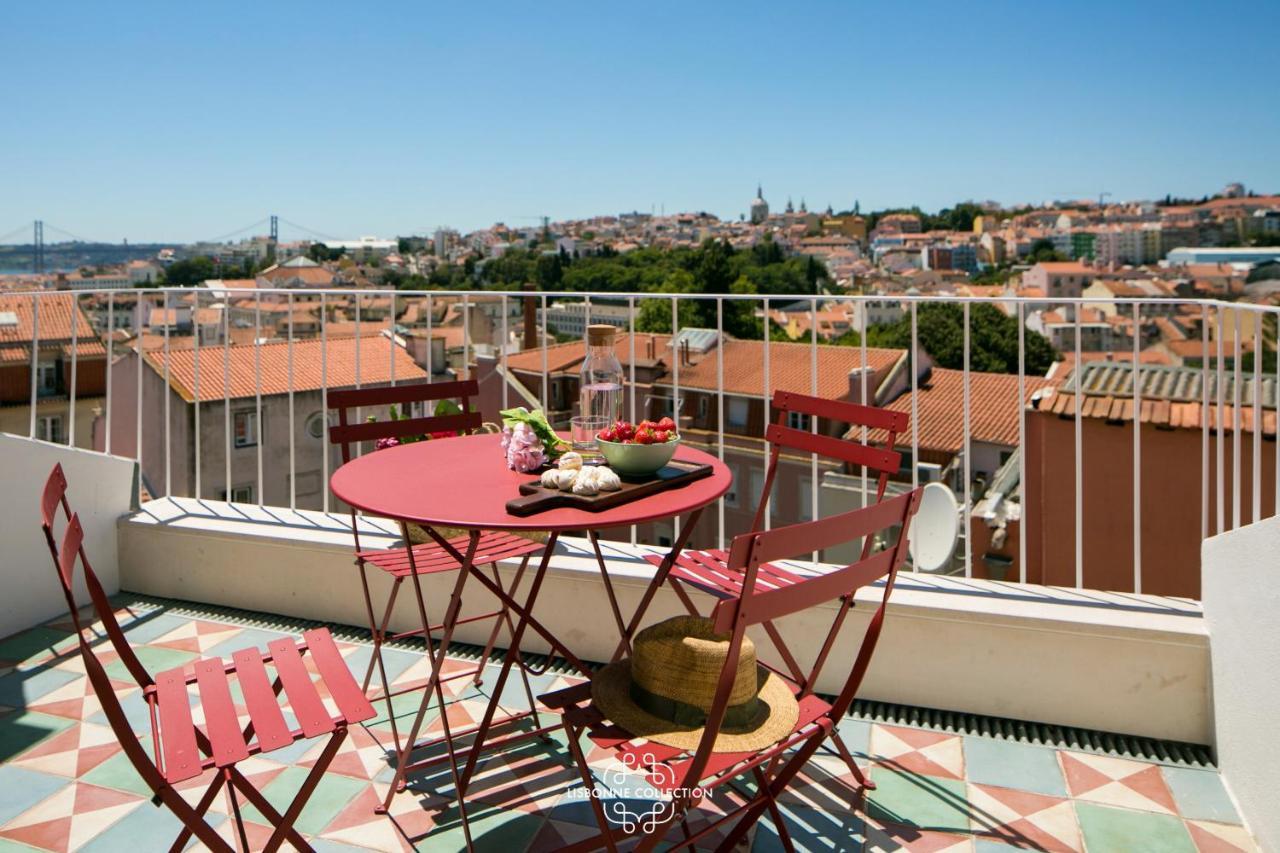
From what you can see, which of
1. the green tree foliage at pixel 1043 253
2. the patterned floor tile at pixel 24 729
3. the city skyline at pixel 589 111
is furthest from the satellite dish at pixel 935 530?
the green tree foliage at pixel 1043 253

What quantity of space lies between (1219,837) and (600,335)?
5.84ft

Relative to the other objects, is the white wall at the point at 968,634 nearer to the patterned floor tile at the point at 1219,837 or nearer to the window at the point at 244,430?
the patterned floor tile at the point at 1219,837

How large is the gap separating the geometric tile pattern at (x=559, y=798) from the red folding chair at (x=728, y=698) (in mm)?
425

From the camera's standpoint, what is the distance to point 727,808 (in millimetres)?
2275

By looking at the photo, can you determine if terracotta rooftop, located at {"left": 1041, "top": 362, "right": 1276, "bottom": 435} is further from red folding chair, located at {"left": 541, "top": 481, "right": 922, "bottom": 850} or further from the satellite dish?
red folding chair, located at {"left": 541, "top": 481, "right": 922, "bottom": 850}

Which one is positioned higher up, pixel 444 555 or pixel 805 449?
pixel 805 449

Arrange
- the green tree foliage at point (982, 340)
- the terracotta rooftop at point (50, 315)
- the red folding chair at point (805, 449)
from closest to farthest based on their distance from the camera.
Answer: the red folding chair at point (805, 449)
the terracotta rooftop at point (50, 315)
the green tree foliage at point (982, 340)

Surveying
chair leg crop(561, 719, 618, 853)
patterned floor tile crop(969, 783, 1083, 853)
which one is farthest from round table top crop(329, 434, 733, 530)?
patterned floor tile crop(969, 783, 1083, 853)

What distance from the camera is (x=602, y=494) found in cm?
196

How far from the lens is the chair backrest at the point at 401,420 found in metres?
2.59

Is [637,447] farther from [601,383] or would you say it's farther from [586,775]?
[586,775]

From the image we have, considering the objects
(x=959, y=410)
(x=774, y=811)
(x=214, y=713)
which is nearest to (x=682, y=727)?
(x=774, y=811)

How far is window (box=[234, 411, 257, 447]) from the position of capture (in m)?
20.8

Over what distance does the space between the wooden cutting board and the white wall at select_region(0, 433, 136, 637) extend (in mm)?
2335
